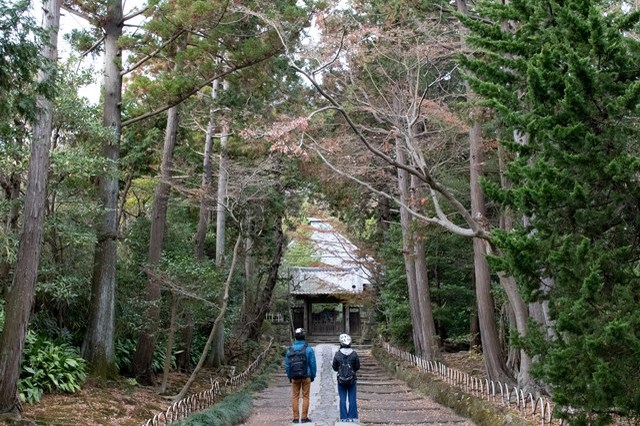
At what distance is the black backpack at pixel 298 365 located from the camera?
8125 mm

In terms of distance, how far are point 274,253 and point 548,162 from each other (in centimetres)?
1812

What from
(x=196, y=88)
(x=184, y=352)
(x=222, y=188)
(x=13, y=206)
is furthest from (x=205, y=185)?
(x=13, y=206)

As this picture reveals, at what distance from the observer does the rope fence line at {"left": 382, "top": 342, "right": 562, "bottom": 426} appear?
7.09m

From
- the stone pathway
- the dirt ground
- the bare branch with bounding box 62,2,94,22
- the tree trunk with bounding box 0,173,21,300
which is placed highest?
the bare branch with bounding box 62,2,94,22

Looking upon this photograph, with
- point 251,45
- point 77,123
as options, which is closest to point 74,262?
point 77,123

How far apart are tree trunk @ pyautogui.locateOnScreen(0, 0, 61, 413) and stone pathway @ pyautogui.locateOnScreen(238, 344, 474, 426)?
3713 millimetres

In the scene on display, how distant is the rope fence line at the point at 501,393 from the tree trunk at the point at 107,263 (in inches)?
257

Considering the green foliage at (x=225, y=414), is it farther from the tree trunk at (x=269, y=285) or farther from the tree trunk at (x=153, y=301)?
the tree trunk at (x=269, y=285)

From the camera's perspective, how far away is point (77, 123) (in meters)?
10.2

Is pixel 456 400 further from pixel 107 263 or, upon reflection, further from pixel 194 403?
pixel 107 263

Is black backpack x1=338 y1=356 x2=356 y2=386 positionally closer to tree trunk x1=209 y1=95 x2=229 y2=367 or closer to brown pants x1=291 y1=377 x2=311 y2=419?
brown pants x1=291 y1=377 x2=311 y2=419

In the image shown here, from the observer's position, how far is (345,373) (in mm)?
8258

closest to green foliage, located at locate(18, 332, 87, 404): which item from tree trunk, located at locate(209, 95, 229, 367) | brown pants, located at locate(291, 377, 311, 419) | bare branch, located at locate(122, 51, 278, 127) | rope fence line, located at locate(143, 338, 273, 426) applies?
rope fence line, located at locate(143, 338, 273, 426)

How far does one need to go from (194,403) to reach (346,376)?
3.02 m
